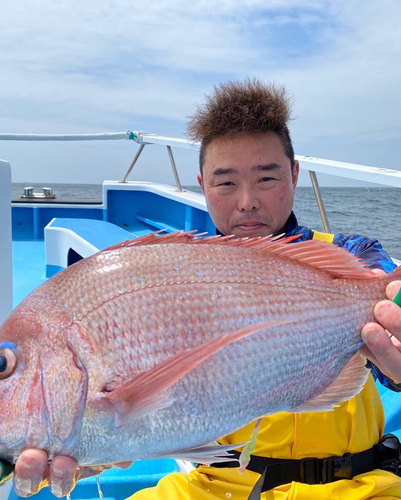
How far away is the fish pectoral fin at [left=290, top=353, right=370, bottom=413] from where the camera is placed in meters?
1.16

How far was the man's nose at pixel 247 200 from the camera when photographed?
6.15ft

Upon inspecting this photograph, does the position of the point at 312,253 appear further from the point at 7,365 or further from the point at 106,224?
the point at 106,224

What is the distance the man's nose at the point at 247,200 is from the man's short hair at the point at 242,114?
0.29 metres

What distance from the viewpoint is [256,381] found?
1.09 metres

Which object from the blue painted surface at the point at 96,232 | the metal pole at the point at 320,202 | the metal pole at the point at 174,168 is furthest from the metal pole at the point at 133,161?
the metal pole at the point at 320,202

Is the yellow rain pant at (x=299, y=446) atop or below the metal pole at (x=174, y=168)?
below

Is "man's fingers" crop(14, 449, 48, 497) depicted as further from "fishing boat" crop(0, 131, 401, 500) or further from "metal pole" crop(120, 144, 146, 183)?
"metal pole" crop(120, 144, 146, 183)

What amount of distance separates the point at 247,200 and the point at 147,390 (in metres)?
1.11

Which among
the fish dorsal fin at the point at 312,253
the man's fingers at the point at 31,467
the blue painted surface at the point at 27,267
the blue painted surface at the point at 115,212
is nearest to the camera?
the man's fingers at the point at 31,467

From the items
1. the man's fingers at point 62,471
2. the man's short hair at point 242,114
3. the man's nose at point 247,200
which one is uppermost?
the man's short hair at point 242,114

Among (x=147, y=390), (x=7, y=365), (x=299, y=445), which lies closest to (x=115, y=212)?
(x=299, y=445)

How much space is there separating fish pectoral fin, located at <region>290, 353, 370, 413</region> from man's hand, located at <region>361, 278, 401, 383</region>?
0.06m

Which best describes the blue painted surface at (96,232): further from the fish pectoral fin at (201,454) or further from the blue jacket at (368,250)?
the fish pectoral fin at (201,454)

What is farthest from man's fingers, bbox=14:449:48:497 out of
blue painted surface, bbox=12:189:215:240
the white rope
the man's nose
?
the white rope
